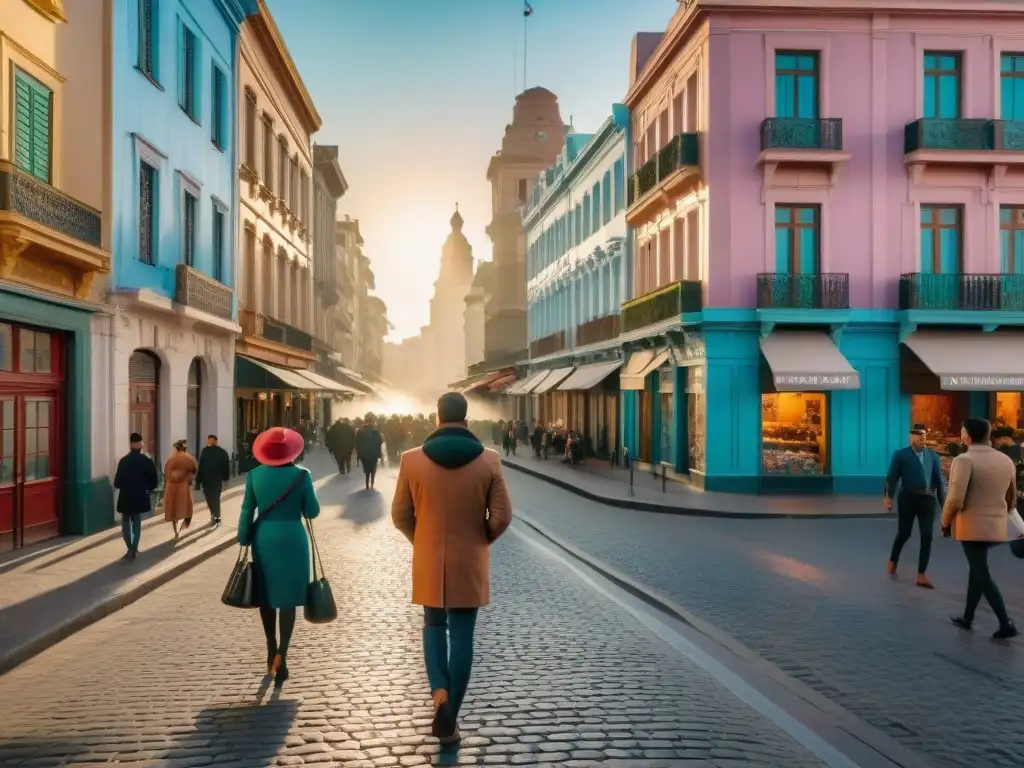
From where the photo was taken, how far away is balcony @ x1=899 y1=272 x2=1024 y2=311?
22672mm

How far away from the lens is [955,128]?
74.0 feet

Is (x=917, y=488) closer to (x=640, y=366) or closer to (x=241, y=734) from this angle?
(x=241, y=734)

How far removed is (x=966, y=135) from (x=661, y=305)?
8083 mm

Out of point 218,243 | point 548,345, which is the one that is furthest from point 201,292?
point 548,345

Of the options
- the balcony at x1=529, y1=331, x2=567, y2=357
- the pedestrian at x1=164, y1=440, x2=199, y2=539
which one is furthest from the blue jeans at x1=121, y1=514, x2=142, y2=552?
the balcony at x1=529, y1=331, x2=567, y2=357

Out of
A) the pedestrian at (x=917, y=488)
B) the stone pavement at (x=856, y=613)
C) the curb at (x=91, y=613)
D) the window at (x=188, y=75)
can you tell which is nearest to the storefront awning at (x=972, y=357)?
the stone pavement at (x=856, y=613)

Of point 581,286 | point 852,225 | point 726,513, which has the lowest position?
point 726,513

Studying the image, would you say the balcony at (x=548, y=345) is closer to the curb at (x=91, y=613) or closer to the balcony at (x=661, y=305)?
the balcony at (x=661, y=305)

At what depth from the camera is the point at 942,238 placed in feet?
76.0

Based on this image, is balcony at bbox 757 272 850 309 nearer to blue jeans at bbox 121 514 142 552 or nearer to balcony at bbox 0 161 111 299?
balcony at bbox 0 161 111 299

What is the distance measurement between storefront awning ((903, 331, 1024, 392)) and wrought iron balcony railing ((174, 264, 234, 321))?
15811 millimetres

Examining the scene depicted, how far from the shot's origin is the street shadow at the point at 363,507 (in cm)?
1747

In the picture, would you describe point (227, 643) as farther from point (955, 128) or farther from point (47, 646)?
point (955, 128)

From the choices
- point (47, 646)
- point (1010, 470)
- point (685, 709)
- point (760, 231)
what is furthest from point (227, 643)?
point (760, 231)
